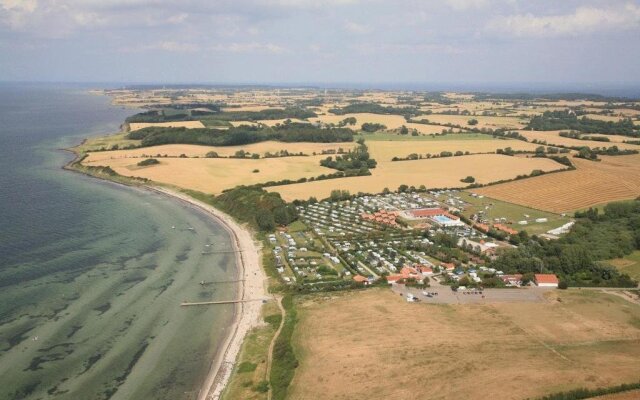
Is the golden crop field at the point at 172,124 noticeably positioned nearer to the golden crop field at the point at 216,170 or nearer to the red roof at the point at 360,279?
the golden crop field at the point at 216,170

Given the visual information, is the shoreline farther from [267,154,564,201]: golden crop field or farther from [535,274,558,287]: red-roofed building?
[535,274,558,287]: red-roofed building

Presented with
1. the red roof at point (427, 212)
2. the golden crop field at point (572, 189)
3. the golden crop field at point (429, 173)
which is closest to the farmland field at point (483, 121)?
the golden crop field at point (429, 173)

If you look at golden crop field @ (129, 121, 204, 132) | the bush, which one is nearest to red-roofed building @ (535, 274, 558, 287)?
the bush

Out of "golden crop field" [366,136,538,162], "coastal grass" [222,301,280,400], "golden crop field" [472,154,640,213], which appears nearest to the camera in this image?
"coastal grass" [222,301,280,400]

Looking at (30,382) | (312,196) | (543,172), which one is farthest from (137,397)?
(543,172)

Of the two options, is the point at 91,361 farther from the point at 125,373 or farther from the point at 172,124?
the point at 172,124

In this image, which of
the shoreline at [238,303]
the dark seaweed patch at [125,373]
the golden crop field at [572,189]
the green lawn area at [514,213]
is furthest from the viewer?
the golden crop field at [572,189]

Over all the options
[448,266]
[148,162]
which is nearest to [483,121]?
[148,162]
